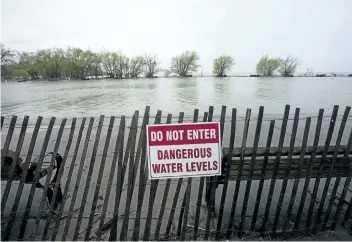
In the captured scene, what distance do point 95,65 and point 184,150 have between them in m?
79.4

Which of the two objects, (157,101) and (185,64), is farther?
(185,64)

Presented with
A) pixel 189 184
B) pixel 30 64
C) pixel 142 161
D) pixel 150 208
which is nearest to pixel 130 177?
pixel 142 161

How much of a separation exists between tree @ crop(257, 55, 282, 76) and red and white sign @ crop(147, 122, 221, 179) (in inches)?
3698

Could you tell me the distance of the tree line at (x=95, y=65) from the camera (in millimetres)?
62469

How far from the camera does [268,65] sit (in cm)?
8462

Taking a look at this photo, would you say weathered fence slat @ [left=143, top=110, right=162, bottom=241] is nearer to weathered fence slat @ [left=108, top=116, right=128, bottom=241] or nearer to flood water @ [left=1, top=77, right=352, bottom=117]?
weathered fence slat @ [left=108, top=116, right=128, bottom=241]

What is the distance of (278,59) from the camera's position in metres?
84.6

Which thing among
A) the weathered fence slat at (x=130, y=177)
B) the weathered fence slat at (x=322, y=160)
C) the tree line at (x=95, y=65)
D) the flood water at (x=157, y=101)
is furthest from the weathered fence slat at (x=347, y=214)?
the tree line at (x=95, y=65)

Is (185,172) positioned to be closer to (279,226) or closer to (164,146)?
(164,146)

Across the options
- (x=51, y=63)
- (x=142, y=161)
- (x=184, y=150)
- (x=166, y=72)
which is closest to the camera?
(x=184, y=150)

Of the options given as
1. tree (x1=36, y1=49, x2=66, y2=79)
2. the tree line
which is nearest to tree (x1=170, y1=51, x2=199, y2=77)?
the tree line

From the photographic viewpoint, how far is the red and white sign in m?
2.69

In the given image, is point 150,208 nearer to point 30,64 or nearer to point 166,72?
point 30,64

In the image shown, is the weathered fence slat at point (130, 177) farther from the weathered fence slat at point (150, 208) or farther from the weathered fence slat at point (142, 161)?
the weathered fence slat at point (150, 208)
